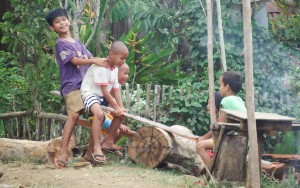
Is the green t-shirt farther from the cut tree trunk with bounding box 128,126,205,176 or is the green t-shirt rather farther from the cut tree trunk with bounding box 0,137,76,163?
the cut tree trunk with bounding box 0,137,76,163

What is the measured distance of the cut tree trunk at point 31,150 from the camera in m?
7.69

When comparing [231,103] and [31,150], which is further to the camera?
[31,150]

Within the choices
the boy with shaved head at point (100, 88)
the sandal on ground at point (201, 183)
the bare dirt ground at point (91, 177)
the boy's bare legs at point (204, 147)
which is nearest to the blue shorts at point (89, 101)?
the boy with shaved head at point (100, 88)

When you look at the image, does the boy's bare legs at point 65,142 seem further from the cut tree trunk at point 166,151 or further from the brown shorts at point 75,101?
the cut tree trunk at point 166,151

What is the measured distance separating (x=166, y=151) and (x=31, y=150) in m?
1.64

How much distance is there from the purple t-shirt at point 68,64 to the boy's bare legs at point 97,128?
1.22 feet

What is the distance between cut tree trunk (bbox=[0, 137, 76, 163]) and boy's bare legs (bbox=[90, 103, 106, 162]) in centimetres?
75

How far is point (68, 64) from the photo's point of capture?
23.8 ft

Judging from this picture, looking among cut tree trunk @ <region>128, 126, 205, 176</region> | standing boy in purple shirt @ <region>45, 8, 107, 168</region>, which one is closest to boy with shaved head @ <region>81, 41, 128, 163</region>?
standing boy in purple shirt @ <region>45, 8, 107, 168</region>

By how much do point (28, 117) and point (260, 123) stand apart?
485 centimetres

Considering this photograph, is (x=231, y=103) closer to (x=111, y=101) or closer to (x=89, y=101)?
(x=111, y=101)

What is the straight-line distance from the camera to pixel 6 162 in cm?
778

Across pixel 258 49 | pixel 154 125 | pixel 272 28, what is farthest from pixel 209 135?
pixel 272 28

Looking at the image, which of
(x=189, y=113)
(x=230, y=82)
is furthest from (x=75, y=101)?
(x=189, y=113)
